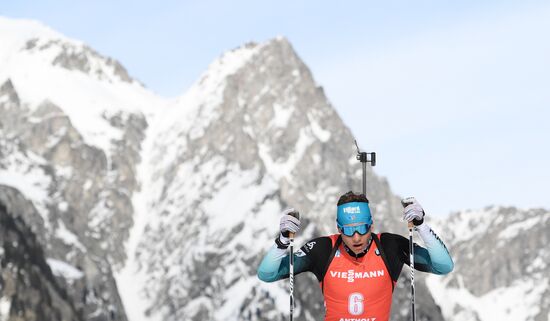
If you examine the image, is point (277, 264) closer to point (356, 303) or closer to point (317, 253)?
point (317, 253)

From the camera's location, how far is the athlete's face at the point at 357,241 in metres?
11.7

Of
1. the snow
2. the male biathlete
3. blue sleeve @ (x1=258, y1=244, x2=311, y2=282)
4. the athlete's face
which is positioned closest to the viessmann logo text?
the male biathlete

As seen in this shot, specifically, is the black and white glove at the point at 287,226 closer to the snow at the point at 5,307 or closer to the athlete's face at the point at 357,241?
the athlete's face at the point at 357,241

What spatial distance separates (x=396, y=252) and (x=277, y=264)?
1.42 m

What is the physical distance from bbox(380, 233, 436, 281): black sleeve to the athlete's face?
0.38m

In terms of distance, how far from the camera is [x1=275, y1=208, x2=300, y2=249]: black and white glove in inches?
464

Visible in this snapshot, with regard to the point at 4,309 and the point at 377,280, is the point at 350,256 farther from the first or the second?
the point at 4,309

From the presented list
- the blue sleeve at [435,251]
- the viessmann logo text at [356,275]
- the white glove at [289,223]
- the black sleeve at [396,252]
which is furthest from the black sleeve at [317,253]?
the blue sleeve at [435,251]

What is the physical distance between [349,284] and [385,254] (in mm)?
619

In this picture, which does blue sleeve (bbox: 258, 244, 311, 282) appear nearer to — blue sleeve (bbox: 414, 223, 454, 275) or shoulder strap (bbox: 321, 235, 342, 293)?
shoulder strap (bbox: 321, 235, 342, 293)

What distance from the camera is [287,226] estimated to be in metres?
11.8

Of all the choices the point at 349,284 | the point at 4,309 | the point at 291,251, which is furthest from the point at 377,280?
the point at 4,309

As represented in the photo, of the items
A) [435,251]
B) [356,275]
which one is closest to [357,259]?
[356,275]

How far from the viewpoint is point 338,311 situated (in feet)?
38.7
